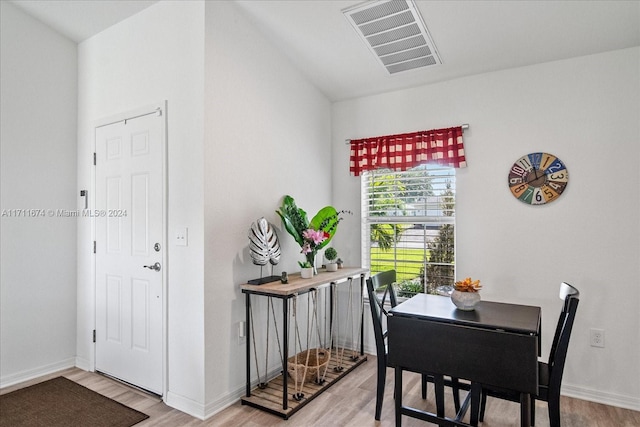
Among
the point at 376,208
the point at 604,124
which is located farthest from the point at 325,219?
the point at 604,124

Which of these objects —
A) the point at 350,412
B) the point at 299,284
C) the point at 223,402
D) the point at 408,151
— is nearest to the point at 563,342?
the point at 350,412

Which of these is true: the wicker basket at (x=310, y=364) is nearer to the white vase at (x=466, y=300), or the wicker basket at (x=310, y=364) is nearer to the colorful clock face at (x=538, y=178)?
the white vase at (x=466, y=300)

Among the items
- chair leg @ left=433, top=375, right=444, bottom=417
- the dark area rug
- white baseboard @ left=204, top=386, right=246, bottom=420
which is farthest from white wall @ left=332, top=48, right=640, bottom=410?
the dark area rug

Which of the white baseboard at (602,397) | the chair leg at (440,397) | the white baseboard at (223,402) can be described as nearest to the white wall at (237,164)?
the white baseboard at (223,402)

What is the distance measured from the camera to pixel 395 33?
8.98 feet

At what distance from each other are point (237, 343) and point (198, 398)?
1.35ft

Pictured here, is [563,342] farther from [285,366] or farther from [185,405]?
[185,405]

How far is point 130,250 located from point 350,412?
199 centimetres

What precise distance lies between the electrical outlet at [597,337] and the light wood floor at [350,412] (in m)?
0.40

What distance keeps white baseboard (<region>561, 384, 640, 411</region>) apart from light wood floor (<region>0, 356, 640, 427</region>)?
0.14ft

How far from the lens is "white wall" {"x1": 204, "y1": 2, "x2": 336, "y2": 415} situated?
251 cm

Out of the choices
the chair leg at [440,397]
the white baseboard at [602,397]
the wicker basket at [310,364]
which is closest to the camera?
the chair leg at [440,397]

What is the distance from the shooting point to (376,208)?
11.9 ft

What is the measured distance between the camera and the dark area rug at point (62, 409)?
2398mm
